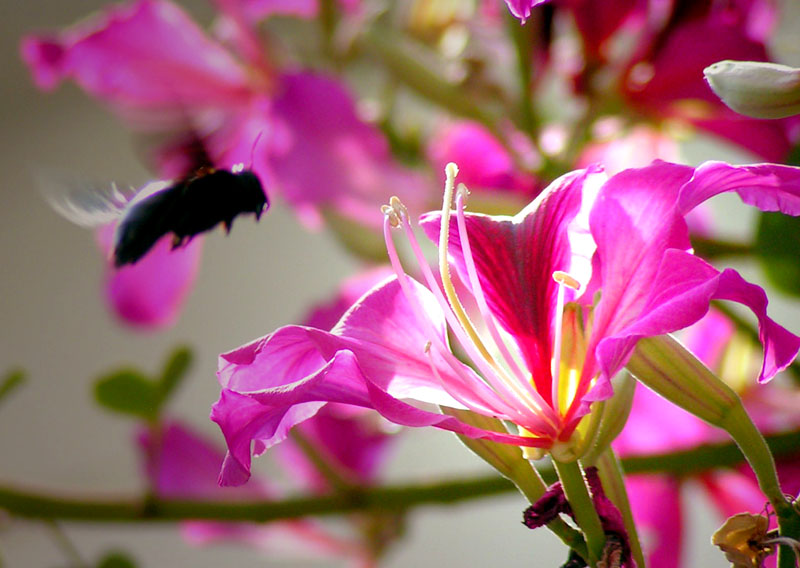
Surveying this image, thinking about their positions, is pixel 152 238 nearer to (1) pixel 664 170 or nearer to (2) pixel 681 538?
(1) pixel 664 170

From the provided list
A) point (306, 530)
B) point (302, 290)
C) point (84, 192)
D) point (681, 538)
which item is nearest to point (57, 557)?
point (302, 290)

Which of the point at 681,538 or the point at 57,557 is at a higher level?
the point at 681,538

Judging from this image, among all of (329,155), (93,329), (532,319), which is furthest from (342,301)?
(93,329)

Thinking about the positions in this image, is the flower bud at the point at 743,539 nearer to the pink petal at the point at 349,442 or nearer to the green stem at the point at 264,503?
the green stem at the point at 264,503

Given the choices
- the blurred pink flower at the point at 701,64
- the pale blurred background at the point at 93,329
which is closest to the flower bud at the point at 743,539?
the blurred pink flower at the point at 701,64

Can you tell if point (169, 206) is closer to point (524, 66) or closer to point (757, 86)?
point (757, 86)

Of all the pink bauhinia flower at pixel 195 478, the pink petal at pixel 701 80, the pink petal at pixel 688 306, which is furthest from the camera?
the pink bauhinia flower at pixel 195 478
